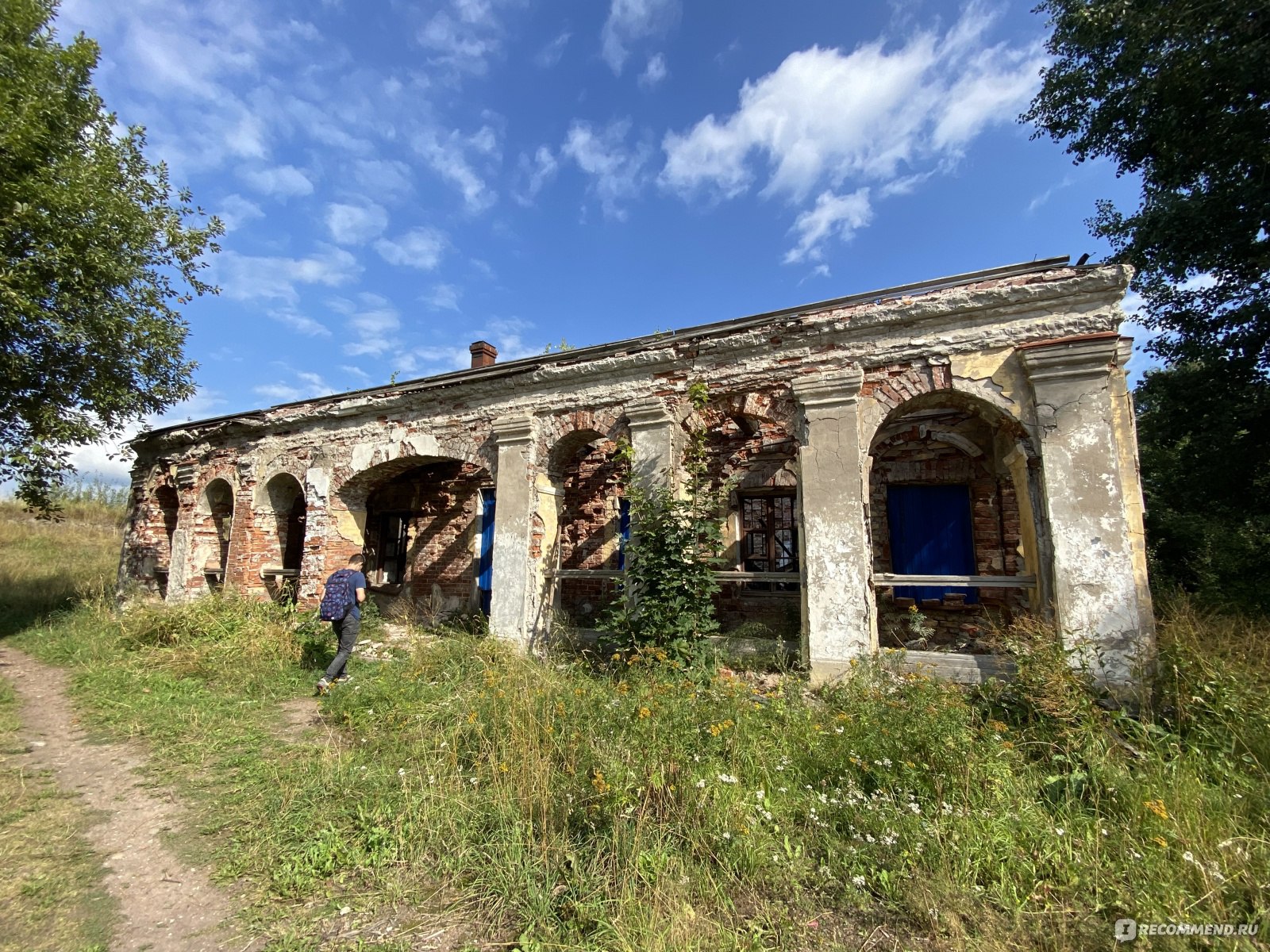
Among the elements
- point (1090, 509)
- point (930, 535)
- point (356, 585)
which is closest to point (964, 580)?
point (1090, 509)

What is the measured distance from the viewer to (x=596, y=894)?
2.82 metres

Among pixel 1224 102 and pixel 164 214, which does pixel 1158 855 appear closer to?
pixel 1224 102

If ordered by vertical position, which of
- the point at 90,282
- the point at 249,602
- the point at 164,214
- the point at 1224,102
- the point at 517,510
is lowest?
the point at 249,602

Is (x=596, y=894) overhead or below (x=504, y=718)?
below

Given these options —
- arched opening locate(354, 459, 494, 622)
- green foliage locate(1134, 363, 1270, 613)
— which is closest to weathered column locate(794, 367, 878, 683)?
green foliage locate(1134, 363, 1270, 613)

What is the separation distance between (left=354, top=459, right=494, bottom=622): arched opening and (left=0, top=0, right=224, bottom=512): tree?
4200 millimetres

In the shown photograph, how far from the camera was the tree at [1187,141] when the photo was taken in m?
8.37

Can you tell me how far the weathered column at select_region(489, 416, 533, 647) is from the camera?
7766 mm

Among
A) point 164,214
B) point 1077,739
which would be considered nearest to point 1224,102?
point 1077,739

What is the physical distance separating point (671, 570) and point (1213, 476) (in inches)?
384

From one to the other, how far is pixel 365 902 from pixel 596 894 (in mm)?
1229

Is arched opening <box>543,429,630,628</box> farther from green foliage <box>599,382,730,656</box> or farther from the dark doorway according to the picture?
the dark doorway

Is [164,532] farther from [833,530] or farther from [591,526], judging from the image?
[833,530]

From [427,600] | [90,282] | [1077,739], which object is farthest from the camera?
[427,600]
